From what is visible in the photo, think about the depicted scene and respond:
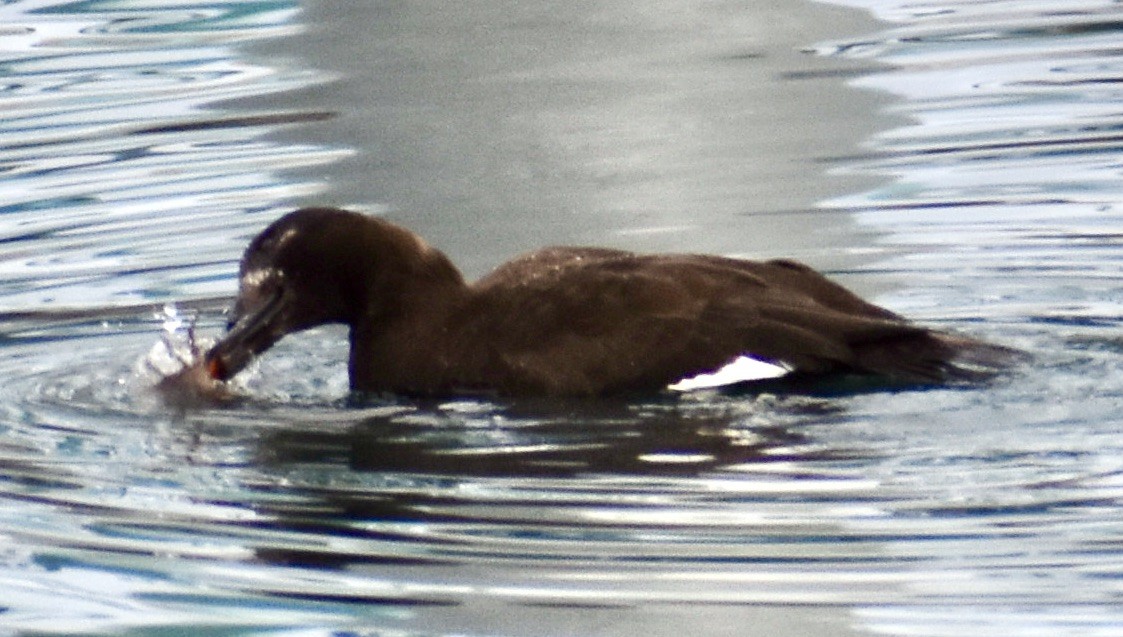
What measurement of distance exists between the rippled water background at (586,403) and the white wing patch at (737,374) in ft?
0.24

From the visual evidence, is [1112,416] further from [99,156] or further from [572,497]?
[99,156]

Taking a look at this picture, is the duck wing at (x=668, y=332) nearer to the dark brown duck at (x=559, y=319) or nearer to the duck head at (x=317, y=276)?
the dark brown duck at (x=559, y=319)

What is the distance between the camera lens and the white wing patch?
23.1 ft

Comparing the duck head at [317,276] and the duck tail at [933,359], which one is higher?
the duck head at [317,276]

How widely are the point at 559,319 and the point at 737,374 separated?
52cm

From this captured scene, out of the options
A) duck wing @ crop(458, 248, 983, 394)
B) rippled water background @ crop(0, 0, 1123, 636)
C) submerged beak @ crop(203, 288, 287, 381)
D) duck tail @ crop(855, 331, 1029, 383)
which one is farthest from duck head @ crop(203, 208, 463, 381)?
duck tail @ crop(855, 331, 1029, 383)

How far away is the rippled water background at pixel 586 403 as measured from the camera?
17.9ft

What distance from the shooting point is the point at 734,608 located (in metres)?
5.24

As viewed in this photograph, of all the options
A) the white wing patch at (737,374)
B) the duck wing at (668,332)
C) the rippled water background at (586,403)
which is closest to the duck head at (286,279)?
the rippled water background at (586,403)

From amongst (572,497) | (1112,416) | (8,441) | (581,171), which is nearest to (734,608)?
(572,497)

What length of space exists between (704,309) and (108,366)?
6.36 ft

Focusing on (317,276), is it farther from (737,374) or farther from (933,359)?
(933,359)

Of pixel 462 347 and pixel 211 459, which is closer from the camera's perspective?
pixel 211 459

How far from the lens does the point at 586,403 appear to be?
7.03 m
